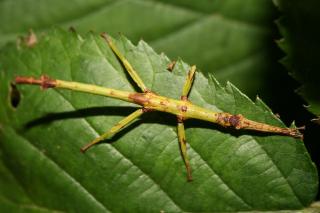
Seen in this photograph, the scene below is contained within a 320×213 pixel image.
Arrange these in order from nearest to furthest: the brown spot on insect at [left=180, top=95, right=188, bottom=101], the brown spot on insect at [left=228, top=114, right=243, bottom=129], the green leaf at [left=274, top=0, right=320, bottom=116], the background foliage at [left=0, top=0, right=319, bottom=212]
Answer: the green leaf at [left=274, top=0, right=320, bottom=116] → the brown spot on insect at [left=228, top=114, right=243, bottom=129] → the brown spot on insect at [left=180, top=95, right=188, bottom=101] → the background foliage at [left=0, top=0, right=319, bottom=212]

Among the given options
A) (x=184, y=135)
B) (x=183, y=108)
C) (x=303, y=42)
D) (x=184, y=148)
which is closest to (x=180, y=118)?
(x=183, y=108)

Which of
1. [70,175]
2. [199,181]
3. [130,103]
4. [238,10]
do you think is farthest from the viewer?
[238,10]

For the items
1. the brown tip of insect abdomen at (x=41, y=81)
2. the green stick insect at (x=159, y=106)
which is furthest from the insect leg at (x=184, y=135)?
the brown tip of insect abdomen at (x=41, y=81)

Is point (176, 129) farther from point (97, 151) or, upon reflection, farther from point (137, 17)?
point (137, 17)

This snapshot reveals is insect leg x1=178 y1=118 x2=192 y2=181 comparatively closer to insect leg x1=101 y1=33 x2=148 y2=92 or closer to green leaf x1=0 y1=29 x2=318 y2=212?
green leaf x1=0 y1=29 x2=318 y2=212

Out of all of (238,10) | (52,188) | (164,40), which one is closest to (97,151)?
(52,188)

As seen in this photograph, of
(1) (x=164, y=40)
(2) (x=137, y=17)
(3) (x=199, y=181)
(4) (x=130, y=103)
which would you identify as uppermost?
(2) (x=137, y=17)

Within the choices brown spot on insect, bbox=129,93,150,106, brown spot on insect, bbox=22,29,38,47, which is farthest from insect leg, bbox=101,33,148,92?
brown spot on insect, bbox=22,29,38,47

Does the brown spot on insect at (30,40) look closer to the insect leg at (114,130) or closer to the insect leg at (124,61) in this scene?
the insect leg at (124,61)

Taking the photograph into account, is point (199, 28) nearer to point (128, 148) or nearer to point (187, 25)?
point (187, 25)
